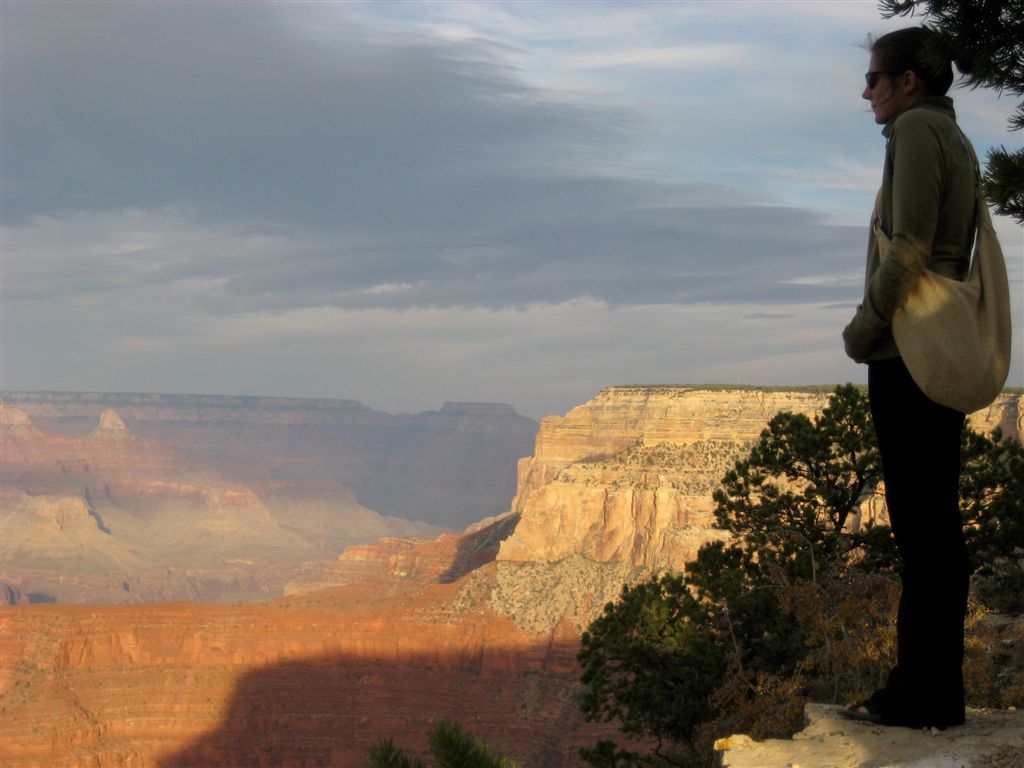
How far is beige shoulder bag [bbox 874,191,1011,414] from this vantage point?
4793 millimetres

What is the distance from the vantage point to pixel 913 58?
530 cm

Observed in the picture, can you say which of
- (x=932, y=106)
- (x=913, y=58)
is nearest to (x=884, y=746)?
(x=932, y=106)

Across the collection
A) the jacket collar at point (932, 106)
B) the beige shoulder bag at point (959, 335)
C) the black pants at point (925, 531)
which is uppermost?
the jacket collar at point (932, 106)

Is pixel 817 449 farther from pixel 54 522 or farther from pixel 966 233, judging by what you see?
pixel 54 522

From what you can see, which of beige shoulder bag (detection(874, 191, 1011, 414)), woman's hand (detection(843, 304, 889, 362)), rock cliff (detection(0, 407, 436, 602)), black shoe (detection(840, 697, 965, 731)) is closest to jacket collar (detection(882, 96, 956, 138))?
beige shoulder bag (detection(874, 191, 1011, 414))

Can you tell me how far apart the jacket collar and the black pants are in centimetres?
108

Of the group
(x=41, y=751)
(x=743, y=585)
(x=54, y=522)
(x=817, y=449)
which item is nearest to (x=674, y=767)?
(x=743, y=585)

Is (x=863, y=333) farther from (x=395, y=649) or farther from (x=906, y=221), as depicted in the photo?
(x=395, y=649)

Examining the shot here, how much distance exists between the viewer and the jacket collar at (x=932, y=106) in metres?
5.14

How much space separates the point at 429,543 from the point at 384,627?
128 feet

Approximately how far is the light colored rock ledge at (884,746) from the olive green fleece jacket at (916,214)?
1.83 meters

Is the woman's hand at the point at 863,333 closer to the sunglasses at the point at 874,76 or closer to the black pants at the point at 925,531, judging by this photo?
the black pants at the point at 925,531

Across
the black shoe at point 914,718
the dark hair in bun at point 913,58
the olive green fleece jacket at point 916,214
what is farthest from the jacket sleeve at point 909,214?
the black shoe at point 914,718

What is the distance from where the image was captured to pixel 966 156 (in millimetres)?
5105
